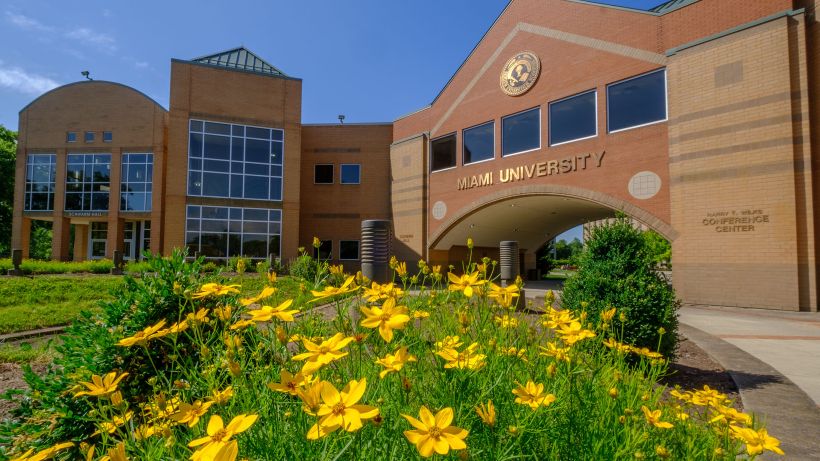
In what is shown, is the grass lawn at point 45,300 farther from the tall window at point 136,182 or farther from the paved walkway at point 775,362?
the tall window at point 136,182

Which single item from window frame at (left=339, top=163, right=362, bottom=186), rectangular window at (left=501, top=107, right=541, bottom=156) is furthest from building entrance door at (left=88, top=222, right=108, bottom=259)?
rectangular window at (left=501, top=107, right=541, bottom=156)

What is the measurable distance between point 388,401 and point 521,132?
1838cm

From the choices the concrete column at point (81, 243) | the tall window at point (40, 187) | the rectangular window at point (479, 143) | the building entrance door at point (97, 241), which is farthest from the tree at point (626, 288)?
the concrete column at point (81, 243)

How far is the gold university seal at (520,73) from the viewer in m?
17.8

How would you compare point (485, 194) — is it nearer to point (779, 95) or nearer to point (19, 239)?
point (779, 95)

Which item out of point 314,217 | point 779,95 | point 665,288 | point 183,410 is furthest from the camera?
point 314,217

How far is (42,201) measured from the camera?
27859mm

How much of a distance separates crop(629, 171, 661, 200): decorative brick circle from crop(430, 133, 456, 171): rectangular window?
29.4ft

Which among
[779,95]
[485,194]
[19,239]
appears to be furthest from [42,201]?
[779,95]

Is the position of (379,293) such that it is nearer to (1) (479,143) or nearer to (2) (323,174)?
(1) (479,143)

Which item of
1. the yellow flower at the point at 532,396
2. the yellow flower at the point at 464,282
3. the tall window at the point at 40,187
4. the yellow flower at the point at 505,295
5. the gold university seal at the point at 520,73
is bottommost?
the yellow flower at the point at 532,396

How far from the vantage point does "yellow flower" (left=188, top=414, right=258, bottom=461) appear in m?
0.93

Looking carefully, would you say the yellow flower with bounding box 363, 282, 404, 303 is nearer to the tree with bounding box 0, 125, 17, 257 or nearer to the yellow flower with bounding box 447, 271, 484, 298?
the yellow flower with bounding box 447, 271, 484, 298

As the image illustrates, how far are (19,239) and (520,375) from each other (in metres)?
37.2
